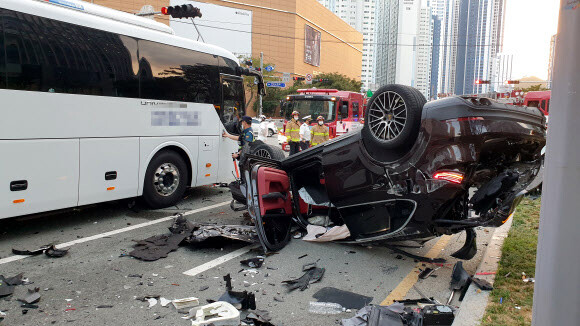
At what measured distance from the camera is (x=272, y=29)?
80125 millimetres

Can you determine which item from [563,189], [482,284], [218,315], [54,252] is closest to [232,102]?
[54,252]

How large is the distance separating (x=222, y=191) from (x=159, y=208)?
91.7 inches

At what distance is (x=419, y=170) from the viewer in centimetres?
479

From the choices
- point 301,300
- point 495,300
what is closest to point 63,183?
point 301,300

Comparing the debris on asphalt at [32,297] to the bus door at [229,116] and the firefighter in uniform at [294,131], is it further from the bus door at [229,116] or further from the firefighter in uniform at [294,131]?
the firefighter in uniform at [294,131]

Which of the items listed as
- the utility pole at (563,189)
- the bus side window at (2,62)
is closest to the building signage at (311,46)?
the bus side window at (2,62)

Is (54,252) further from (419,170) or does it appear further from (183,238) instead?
(419,170)

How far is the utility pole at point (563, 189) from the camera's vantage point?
72.9 inches

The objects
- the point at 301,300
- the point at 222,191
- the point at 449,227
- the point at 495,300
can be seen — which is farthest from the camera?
the point at 222,191

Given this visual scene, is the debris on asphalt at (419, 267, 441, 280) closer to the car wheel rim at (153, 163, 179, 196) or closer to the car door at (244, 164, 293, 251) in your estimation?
the car door at (244, 164, 293, 251)

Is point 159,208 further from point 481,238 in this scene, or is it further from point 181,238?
point 481,238

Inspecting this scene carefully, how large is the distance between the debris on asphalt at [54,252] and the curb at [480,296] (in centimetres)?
472

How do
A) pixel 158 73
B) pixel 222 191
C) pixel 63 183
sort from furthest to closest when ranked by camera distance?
pixel 222 191 → pixel 158 73 → pixel 63 183

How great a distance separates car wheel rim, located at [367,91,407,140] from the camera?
490cm
